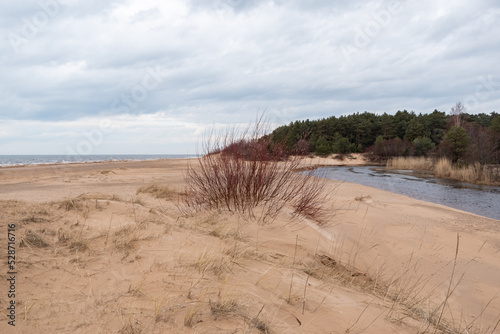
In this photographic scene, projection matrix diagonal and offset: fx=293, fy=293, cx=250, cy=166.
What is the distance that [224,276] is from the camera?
2748mm

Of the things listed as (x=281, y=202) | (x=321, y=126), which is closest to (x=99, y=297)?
(x=281, y=202)

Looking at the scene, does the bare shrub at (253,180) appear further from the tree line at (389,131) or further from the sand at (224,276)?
the tree line at (389,131)

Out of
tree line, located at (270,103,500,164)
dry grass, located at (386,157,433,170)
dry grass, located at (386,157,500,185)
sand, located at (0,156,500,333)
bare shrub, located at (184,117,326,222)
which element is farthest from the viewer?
tree line, located at (270,103,500,164)

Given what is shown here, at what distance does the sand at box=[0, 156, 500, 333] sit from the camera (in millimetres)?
2066

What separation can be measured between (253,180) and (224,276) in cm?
305

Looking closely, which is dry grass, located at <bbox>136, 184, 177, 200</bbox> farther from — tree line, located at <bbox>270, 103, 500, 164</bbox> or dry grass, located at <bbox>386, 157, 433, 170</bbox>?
tree line, located at <bbox>270, 103, 500, 164</bbox>

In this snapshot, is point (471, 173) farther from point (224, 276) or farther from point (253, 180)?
point (224, 276)

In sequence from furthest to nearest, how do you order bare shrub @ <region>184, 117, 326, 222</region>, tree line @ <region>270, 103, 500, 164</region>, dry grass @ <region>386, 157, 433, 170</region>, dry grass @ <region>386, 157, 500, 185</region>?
1. tree line @ <region>270, 103, 500, 164</region>
2. dry grass @ <region>386, 157, 433, 170</region>
3. dry grass @ <region>386, 157, 500, 185</region>
4. bare shrub @ <region>184, 117, 326, 222</region>

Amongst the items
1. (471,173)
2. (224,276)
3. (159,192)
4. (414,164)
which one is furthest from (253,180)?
(414,164)

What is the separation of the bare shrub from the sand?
14.5 inches

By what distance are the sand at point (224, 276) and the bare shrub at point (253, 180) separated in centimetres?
37

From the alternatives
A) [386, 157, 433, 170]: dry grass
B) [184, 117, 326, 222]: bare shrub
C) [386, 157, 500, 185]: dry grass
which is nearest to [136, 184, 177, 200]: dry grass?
[184, 117, 326, 222]: bare shrub

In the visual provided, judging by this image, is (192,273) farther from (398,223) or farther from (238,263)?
(398,223)

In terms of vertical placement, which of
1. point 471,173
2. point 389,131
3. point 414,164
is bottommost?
point 471,173
